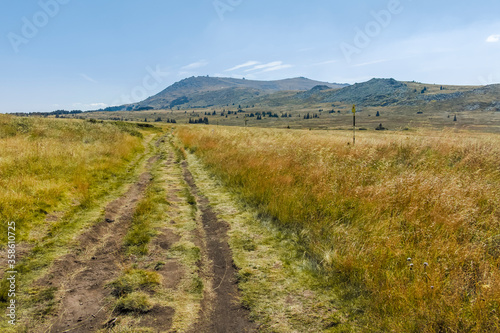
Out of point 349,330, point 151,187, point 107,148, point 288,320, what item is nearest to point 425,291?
point 349,330

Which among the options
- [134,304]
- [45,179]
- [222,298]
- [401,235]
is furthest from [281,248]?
[45,179]

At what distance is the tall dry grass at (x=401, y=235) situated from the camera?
3.22m

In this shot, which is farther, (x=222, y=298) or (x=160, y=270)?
(x=160, y=270)

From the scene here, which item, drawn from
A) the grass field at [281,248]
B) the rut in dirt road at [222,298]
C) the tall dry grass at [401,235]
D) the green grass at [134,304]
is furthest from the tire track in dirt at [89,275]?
the tall dry grass at [401,235]

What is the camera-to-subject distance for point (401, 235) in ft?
15.5

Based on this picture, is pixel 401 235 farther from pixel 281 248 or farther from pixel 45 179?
pixel 45 179

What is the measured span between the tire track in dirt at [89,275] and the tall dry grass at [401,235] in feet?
11.9

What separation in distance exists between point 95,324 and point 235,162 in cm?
926

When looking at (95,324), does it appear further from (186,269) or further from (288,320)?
(288,320)

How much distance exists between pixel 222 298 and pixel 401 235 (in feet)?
11.1

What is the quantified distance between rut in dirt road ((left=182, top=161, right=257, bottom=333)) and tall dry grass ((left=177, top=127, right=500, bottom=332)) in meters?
1.57

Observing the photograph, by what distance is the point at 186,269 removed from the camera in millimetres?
4770

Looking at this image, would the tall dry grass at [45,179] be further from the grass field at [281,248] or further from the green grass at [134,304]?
the green grass at [134,304]

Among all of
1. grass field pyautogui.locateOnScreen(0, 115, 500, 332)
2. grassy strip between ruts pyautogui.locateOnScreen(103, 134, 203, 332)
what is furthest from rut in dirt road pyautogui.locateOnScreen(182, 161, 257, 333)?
grassy strip between ruts pyautogui.locateOnScreen(103, 134, 203, 332)
